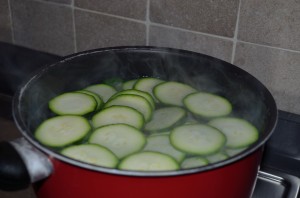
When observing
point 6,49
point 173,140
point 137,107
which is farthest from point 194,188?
point 6,49

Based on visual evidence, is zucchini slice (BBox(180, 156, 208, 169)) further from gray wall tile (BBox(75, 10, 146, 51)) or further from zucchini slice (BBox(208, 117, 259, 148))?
gray wall tile (BBox(75, 10, 146, 51))

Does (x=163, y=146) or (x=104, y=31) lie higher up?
(x=104, y=31)

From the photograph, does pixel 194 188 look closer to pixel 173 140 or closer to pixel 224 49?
pixel 173 140

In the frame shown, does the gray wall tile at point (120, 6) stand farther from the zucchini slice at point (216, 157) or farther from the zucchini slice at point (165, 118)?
the zucchini slice at point (216, 157)

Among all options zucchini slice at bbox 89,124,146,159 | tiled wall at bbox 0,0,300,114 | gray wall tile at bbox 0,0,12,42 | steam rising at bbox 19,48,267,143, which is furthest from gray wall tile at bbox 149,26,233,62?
gray wall tile at bbox 0,0,12,42

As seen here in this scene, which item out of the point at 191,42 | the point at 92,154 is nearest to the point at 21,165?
the point at 92,154

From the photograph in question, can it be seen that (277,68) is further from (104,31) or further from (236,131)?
(104,31)
